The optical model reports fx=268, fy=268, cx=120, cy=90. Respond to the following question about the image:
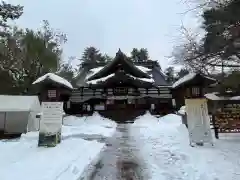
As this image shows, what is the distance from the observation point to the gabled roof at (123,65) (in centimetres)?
3067

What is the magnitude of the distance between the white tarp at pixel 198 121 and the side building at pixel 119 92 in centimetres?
1861

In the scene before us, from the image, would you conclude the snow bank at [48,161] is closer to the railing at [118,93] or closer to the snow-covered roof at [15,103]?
the snow-covered roof at [15,103]

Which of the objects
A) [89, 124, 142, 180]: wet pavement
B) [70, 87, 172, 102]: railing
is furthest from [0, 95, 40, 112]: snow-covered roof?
[70, 87, 172, 102]: railing

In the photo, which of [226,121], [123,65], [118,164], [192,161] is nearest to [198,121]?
[226,121]

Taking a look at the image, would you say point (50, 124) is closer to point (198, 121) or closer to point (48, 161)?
point (48, 161)

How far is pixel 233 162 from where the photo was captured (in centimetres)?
676

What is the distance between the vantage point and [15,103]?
58.1ft

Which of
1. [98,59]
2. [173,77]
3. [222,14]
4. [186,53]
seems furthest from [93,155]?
[98,59]

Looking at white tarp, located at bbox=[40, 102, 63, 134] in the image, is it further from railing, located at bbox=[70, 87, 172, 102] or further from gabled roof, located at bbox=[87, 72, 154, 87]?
railing, located at bbox=[70, 87, 172, 102]

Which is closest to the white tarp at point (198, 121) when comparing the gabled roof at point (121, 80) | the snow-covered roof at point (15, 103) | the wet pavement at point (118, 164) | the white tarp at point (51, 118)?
the wet pavement at point (118, 164)

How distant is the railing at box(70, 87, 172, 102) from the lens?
30047mm

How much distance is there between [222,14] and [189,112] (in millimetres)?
3748

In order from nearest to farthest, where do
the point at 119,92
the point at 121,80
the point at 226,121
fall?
1. the point at 226,121
2. the point at 121,80
3. the point at 119,92

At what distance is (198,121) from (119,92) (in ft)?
68.6
